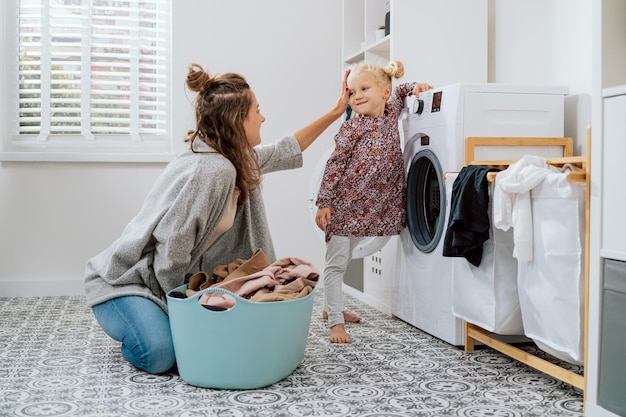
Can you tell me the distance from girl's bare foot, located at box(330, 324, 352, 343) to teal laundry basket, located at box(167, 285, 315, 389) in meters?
0.57

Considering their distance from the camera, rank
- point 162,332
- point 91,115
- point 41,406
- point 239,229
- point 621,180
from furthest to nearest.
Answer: point 91,115
point 239,229
point 162,332
point 41,406
point 621,180

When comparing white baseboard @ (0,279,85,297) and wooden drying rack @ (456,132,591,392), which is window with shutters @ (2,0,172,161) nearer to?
white baseboard @ (0,279,85,297)

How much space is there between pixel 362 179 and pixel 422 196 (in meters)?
0.25

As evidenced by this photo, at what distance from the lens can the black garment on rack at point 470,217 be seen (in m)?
2.06

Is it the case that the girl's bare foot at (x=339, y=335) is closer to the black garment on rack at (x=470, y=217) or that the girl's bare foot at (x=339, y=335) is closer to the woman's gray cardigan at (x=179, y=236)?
the woman's gray cardigan at (x=179, y=236)

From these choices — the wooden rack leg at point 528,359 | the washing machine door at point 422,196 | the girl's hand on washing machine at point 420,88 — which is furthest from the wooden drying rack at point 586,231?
the girl's hand on washing machine at point 420,88

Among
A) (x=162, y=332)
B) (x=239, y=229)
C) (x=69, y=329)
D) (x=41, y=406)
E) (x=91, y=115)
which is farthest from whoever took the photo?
(x=91, y=115)

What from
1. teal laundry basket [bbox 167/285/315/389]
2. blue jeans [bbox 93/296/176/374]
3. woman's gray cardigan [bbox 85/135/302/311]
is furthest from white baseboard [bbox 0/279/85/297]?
teal laundry basket [bbox 167/285/315/389]

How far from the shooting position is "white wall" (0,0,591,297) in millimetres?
3529

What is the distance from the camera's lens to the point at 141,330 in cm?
204

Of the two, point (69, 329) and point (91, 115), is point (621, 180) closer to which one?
point (69, 329)

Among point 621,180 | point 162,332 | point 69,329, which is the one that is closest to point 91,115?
point 69,329

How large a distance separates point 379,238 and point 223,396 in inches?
48.3

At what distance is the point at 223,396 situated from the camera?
1.83 m
